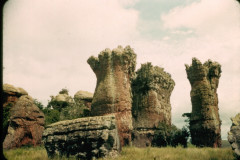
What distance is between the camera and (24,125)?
16.2 meters

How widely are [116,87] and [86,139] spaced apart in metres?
6.89

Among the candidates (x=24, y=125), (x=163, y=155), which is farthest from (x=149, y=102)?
(x=163, y=155)

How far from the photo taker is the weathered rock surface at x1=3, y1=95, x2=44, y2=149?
51.1 ft

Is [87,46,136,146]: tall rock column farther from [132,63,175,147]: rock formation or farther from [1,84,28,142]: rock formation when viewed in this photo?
[1,84,28,142]: rock formation

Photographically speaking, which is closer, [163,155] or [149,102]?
[163,155]

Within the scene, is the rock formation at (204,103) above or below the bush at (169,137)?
above

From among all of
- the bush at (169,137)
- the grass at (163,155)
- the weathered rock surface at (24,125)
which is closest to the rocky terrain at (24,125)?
the weathered rock surface at (24,125)

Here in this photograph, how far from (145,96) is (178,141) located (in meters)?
5.17

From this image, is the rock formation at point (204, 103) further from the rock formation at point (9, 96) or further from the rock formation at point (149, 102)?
the rock formation at point (9, 96)

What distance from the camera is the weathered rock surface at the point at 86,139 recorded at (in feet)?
30.3

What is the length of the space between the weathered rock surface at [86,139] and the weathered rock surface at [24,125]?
6484 millimetres

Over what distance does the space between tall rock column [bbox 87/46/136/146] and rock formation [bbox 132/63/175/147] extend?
4586 mm

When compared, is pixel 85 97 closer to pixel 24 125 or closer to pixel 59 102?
pixel 59 102

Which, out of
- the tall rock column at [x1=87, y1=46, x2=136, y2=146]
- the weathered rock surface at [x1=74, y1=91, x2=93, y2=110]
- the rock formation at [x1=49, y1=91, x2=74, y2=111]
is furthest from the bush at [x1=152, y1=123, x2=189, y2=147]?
the weathered rock surface at [x1=74, y1=91, x2=93, y2=110]
